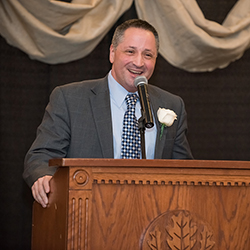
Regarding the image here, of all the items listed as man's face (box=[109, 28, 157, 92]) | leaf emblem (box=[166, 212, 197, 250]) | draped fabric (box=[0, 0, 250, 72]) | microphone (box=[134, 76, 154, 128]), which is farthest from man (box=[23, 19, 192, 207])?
leaf emblem (box=[166, 212, 197, 250])

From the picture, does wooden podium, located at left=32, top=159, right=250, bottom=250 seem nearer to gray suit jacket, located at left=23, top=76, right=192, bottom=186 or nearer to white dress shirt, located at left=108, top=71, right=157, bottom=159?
gray suit jacket, located at left=23, top=76, right=192, bottom=186

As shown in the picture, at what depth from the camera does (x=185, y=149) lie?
264cm

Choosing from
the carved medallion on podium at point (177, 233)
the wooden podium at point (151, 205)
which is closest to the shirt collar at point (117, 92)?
the wooden podium at point (151, 205)

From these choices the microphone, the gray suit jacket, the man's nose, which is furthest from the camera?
the man's nose

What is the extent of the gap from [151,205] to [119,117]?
38.5 inches

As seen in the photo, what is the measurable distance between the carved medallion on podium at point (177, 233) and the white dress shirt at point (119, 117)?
825 mm

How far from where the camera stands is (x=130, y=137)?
229cm

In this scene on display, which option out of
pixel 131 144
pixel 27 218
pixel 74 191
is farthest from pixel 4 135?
pixel 74 191

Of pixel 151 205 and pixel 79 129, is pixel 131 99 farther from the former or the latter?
pixel 151 205

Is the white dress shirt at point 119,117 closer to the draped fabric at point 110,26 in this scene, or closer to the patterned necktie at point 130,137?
the patterned necktie at point 130,137

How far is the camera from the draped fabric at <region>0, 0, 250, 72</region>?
3.08 metres

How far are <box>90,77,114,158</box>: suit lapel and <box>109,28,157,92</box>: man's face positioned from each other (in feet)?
0.43

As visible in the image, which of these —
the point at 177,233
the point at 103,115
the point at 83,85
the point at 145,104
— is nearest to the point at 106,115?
the point at 103,115

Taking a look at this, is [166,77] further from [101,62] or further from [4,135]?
[4,135]
